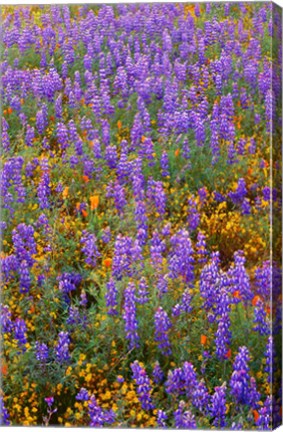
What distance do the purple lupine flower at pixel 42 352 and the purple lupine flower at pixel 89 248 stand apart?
17.8 inches

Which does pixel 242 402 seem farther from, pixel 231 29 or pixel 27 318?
pixel 231 29

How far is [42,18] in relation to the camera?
18.0 ft

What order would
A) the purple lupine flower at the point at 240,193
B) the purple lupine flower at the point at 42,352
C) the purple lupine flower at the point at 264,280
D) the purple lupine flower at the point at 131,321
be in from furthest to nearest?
1. the purple lupine flower at the point at 42,352
2. the purple lupine flower at the point at 131,321
3. the purple lupine flower at the point at 240,193
4. the purple lupine flower at the point at 264,280

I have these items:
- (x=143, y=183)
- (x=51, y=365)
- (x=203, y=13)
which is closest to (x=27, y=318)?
(x=51, y=365)

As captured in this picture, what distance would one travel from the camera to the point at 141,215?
5.28 metres

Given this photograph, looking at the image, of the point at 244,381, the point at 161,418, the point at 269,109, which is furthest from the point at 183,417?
the point at 269,109

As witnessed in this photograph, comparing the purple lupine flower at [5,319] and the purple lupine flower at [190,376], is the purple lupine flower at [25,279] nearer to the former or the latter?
the purple lupine flower at [5,319]

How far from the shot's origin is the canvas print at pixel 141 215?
5117 millimetres

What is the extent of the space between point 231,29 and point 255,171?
Answer: 2.21 feet

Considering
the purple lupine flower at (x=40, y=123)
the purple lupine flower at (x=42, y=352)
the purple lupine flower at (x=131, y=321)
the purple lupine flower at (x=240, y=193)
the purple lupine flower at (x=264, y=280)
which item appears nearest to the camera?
the purple lupine flower at (x=264, y=280)

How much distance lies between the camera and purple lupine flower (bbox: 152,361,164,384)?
521 cm

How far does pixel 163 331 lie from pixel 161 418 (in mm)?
398

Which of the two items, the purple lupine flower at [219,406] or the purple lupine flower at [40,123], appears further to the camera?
the purple lupine flower at [40,123]

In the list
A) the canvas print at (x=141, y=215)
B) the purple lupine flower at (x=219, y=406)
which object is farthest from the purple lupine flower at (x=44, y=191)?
the purple lupine flower at (x=219, y=406)
